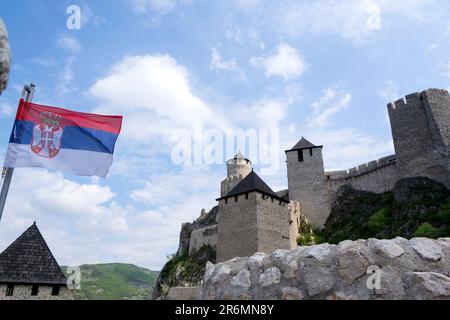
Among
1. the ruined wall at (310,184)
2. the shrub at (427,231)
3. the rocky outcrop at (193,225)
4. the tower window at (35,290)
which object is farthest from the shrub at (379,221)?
the tower window at (35,290)

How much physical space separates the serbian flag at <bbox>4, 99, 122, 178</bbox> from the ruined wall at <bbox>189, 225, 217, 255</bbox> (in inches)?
1053

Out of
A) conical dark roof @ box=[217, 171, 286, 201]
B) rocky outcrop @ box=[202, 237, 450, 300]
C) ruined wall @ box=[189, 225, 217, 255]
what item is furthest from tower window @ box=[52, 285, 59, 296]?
rocky outcrop @ box=[202, 237, 450, 300]

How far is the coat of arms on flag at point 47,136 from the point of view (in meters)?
6.70

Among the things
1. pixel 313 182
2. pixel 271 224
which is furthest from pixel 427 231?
pixel 313 182

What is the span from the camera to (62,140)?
7.01 metres

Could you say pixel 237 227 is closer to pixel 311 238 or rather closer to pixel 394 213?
pixel 311 238

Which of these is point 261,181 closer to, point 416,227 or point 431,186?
point 416,227

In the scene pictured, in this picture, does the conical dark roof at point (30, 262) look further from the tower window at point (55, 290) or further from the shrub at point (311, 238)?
the shrub at point (311, 238)

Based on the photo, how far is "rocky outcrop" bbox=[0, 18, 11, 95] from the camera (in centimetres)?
223

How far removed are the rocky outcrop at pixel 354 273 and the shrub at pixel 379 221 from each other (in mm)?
24721

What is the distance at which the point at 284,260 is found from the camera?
4008 millimetres

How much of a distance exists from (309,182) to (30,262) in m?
25.7

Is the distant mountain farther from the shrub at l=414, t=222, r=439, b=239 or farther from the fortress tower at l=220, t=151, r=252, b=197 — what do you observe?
the shrub at l=414, t=222, r=439, b=239
